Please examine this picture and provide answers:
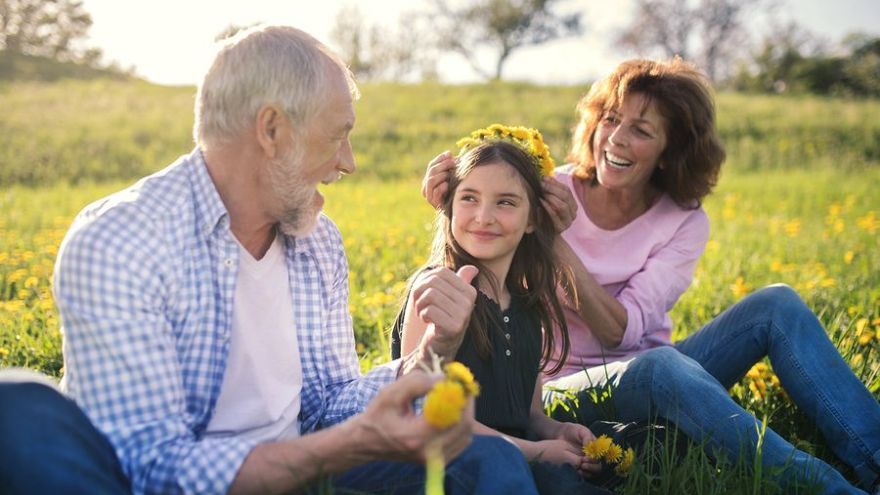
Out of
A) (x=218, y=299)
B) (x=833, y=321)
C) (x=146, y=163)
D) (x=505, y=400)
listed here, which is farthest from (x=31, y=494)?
(x=146, y=163)

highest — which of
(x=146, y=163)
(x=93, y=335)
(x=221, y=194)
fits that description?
(x=221, y=194)

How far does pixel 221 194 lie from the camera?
7.15ft

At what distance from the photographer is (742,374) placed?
3.31 metres

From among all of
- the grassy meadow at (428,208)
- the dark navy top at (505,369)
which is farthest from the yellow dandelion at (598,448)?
the dark navy top at (505,369)

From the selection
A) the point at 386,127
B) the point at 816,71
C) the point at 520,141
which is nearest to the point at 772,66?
the point at 816,71

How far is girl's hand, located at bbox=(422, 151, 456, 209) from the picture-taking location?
294 centimetres

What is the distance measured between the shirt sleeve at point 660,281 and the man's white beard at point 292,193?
59.2 inches

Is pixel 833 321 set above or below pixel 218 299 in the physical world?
below

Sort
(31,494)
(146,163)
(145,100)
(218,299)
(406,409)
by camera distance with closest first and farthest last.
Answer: (31,494) < (406,409) < (218,299) < (146,163) < (145,100)

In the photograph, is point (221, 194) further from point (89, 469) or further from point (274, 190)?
point (89, 469)

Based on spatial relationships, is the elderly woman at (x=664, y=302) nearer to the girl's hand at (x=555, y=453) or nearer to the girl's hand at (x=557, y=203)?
the girl's hand at (x=557, y=203)

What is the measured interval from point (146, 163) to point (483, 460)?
1136cm

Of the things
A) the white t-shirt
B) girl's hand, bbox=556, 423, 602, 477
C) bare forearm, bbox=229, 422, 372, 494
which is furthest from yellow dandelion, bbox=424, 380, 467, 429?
girl's hand, bbox=556, 423, 602, 477

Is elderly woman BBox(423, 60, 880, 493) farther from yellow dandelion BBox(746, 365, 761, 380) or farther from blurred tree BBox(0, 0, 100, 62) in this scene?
blurred tree BBox(0, 0, 100, 62)
